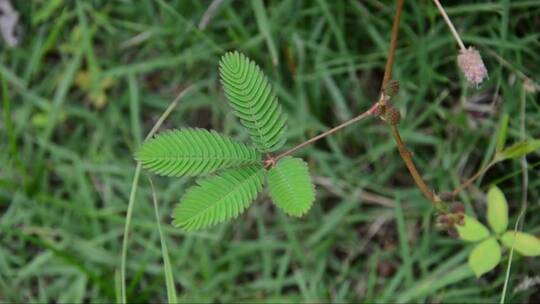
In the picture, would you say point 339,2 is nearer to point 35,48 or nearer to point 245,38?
point 245,38

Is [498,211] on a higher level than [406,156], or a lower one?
lower

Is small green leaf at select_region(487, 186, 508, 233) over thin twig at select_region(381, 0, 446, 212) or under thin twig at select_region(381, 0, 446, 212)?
under

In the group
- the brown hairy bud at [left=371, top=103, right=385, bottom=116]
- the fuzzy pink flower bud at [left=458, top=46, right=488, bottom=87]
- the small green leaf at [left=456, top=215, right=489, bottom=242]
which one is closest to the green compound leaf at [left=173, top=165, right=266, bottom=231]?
the brown hairy bud at [left=371, top=103, right=385, bottom=116]

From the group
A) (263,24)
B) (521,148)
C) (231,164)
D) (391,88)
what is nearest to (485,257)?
(521,148)

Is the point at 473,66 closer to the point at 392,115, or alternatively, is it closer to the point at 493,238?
the point at 392,115

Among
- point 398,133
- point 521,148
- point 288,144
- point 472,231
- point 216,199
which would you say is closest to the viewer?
point 216,199

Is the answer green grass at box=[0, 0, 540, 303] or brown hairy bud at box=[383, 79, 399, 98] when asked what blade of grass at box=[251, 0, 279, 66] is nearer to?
green grass at box=[0, 0, 540, 303]
